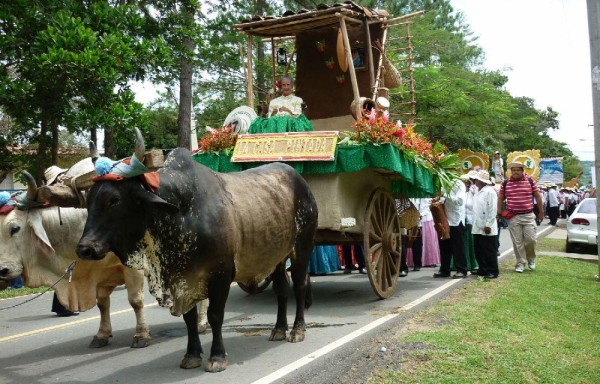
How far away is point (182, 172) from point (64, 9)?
17.5 feet

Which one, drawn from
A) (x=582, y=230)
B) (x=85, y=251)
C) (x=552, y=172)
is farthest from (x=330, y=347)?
(x=552, y=172)

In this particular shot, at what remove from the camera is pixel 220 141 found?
29.0 feet

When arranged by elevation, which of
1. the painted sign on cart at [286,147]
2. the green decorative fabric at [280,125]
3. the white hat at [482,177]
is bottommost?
the white hat at [482,177]

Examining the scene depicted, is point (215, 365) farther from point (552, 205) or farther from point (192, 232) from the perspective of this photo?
point (552, 205)

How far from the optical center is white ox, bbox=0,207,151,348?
5.86 m

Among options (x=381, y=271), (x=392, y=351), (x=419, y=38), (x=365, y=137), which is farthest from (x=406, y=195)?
(x=419, y=38)

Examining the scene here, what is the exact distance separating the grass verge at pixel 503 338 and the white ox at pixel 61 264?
2.99m

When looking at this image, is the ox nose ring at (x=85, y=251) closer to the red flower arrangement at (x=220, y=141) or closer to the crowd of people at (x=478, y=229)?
the red flower arrangement at (x=220, y=141)

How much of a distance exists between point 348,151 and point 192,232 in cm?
325

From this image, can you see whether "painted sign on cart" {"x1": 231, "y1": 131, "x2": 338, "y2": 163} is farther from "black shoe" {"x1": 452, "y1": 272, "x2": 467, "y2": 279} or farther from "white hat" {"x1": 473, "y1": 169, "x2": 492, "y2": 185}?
"black shoe" {"x1": 452, "y1": 272, "x2": 467, "y2": 279}

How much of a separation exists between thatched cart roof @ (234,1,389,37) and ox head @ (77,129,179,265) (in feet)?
16.0

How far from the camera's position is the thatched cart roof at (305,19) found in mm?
9133

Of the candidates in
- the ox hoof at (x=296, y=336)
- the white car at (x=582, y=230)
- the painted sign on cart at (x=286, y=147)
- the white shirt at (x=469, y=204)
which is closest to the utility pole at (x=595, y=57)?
the white shirt at (x=469, y=204)

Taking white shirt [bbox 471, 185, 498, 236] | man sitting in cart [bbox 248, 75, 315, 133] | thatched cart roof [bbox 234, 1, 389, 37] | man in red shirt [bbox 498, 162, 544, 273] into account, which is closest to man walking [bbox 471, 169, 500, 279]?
white shirt [bbox 471, 185, 498, 236]
